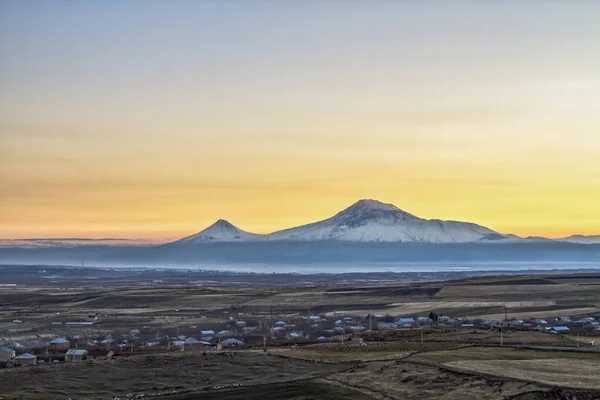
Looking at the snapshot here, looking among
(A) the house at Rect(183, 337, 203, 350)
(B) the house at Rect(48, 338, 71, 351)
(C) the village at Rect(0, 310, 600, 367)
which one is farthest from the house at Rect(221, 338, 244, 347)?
(B) the house at Rect(48, 338, 71, 351)

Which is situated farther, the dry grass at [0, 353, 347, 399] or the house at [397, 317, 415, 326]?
the house at [397, 317, 415, 326]

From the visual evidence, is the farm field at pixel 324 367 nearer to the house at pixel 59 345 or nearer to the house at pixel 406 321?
the house at pixel 406 321

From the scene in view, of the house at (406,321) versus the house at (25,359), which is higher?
the house at (406,321)

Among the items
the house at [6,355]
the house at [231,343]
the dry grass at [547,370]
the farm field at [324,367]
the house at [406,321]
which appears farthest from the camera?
the house at [406,321]

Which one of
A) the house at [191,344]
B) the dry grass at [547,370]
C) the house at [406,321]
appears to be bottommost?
the house at [191,344]

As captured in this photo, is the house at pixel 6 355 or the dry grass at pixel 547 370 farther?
the house at pixel 6 355

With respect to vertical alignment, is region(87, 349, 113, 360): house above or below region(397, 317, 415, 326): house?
below

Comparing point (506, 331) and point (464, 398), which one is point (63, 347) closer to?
point (506, 331)

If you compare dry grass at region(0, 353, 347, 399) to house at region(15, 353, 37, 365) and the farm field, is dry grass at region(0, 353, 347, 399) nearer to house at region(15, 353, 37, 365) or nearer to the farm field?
the farm field

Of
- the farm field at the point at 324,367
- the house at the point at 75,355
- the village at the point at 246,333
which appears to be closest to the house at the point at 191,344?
the village at the point at 246,333

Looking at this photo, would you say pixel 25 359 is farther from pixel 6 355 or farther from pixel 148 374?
pixel 148 374

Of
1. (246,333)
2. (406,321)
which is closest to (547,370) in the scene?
(246,333)
